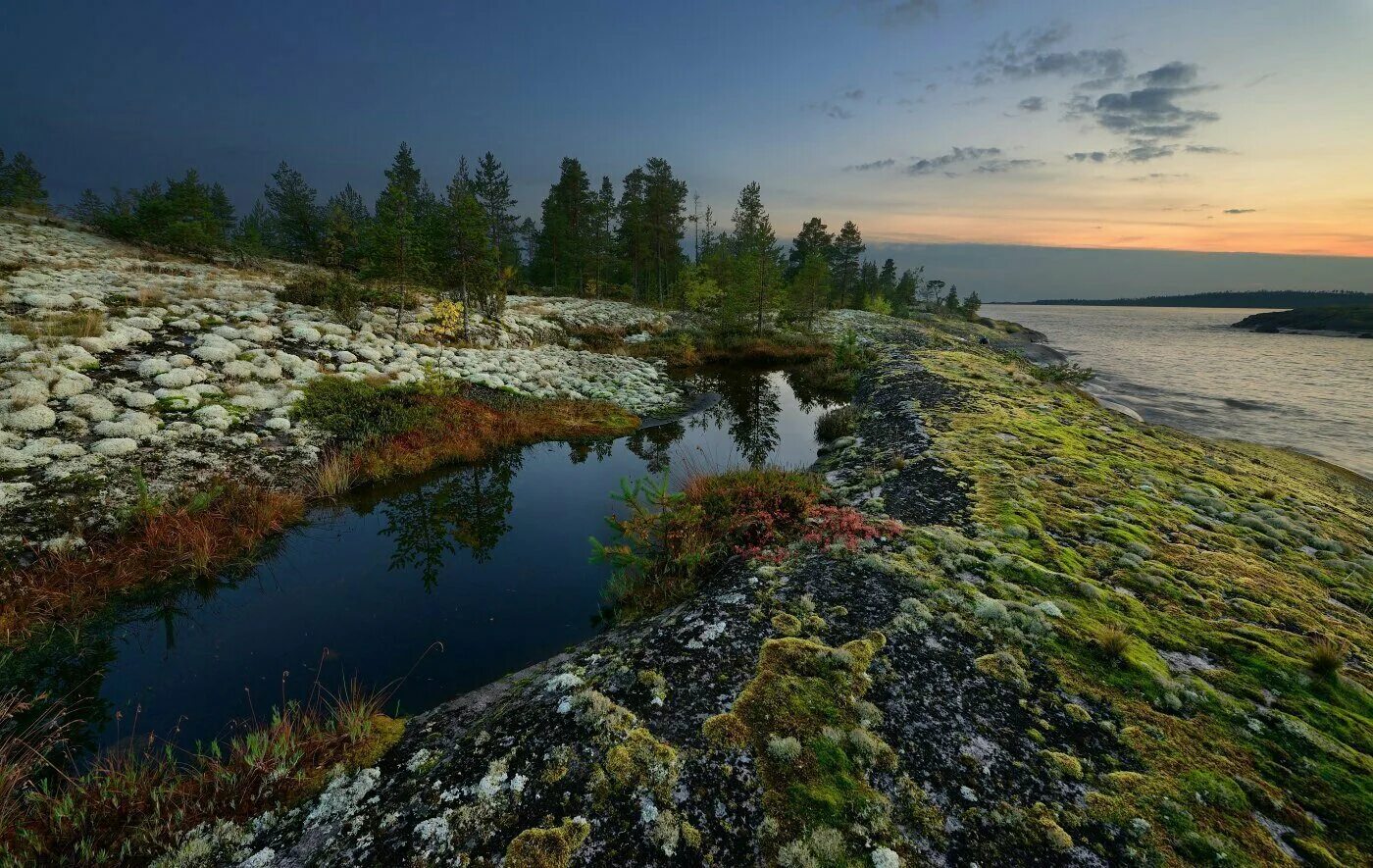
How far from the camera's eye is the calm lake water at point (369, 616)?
5.05 meters

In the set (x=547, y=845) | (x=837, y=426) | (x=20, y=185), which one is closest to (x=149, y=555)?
(x=547, y=845)

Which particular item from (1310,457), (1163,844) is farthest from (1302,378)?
(1163,844)

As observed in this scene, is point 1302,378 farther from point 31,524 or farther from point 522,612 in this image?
point 31,524

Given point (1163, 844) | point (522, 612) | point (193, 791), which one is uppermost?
point (1163, 844)

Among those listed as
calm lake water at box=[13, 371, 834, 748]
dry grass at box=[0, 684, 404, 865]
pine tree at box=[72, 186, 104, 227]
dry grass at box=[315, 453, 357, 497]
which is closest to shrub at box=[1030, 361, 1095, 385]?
calm lake water at box=[13, 371, 834, 748]

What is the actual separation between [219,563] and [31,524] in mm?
2363

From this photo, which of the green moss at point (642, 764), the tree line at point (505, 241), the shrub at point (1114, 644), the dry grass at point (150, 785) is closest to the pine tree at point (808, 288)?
the tree line at point (505, 241)

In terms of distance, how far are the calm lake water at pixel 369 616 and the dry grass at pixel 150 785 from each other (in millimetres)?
412

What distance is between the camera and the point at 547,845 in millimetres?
2908

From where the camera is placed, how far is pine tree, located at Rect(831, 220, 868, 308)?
72.2m

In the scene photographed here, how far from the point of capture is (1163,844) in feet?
9.21

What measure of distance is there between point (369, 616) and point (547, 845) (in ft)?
15.9

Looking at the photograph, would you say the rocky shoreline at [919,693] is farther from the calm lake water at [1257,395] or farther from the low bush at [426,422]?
the calm lake water at [1257,395]

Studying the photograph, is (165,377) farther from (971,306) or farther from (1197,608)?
(971,306)
